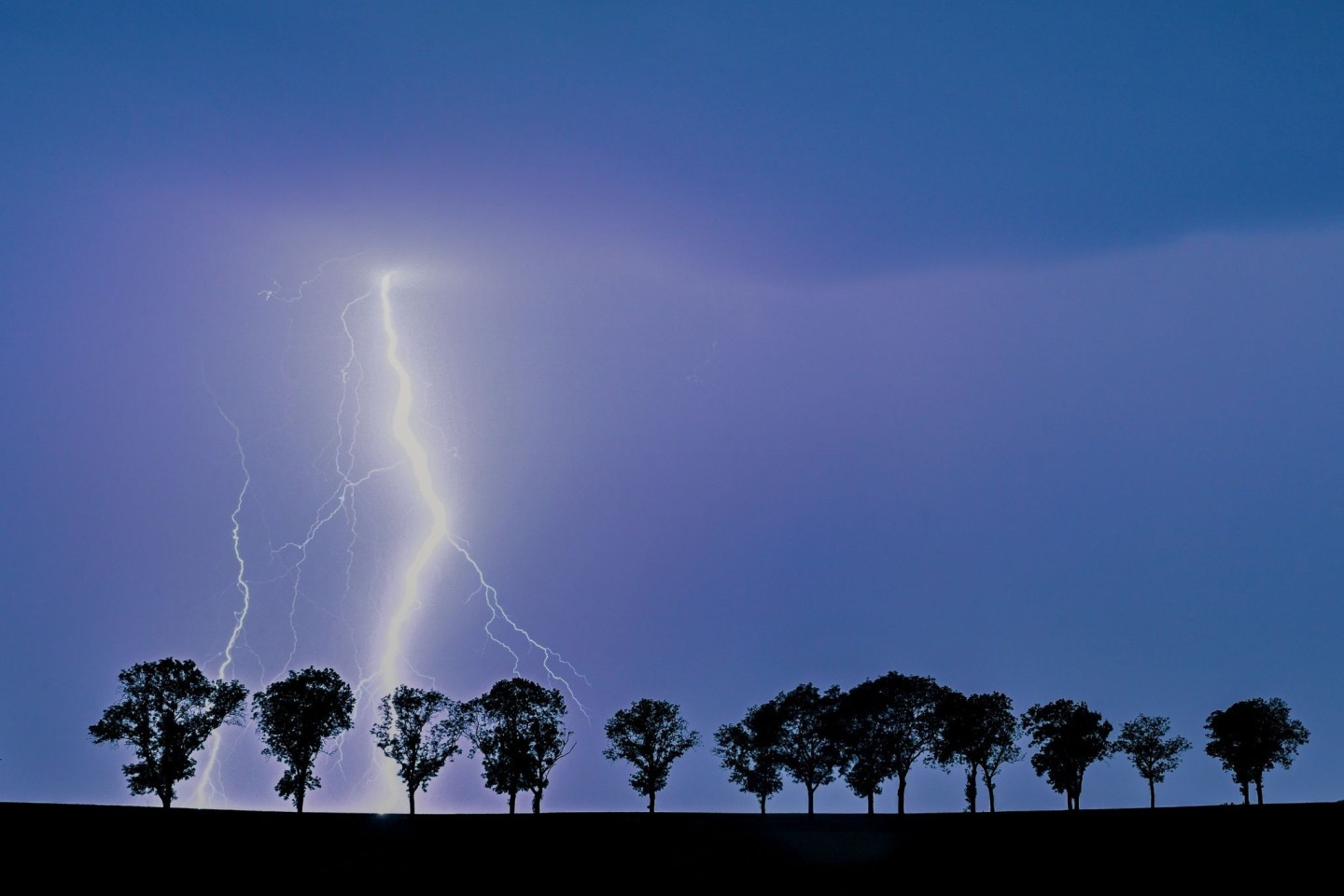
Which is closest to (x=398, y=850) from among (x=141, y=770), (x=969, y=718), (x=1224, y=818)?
(x=1224, y=818)

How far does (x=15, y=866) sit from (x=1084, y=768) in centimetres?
8219

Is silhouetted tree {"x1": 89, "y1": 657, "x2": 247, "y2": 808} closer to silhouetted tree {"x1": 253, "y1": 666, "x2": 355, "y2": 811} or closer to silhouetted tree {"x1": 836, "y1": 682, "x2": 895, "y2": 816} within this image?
silhouetted tree {"x1": 253, "y1": 666, "x2": 355, "y2": 811}

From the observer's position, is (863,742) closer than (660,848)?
No

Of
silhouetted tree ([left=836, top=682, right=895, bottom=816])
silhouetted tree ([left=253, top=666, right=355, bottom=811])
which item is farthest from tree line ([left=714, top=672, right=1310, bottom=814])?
silhouetted tree ([left=253, top=666, right=355, bottom=811])

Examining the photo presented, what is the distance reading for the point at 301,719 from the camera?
78.2 meters

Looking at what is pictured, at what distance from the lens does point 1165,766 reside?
326 ft

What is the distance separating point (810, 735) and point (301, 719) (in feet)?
134

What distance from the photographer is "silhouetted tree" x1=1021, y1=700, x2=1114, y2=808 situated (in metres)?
88.2

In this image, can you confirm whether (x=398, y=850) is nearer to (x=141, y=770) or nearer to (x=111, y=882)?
(x=111, y=882)

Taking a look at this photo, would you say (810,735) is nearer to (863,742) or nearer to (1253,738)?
(863,742)

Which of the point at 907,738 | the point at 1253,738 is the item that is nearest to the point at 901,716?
the point at 907,738

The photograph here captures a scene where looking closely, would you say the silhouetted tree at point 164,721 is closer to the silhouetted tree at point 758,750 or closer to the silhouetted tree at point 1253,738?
the silhouetted tree at point 758,750

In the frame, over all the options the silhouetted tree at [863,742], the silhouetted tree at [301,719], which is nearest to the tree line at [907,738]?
the silhouetted tree at [863,742]

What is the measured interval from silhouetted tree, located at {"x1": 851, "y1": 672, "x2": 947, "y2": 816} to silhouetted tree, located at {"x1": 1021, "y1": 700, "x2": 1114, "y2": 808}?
1099 centimetres
